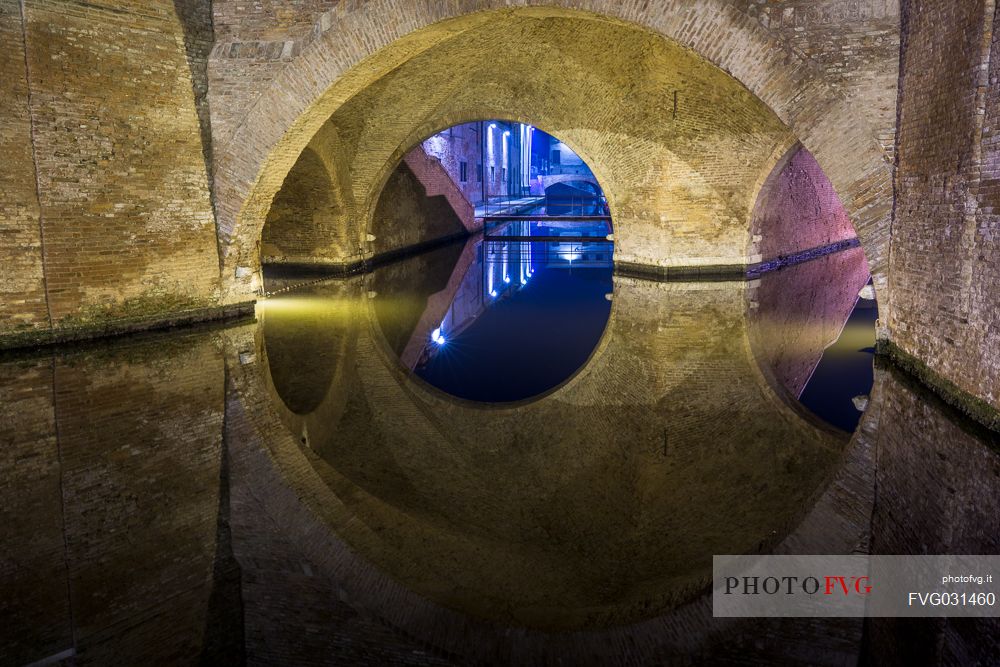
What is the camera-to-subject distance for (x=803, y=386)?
5.34m

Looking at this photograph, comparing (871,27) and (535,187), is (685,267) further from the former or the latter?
(535,187)

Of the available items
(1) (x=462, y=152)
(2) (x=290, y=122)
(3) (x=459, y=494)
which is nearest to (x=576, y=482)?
(3) (x=459, y=494)

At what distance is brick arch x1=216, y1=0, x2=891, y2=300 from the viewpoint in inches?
217

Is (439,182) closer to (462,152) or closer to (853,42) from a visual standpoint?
(462,152)

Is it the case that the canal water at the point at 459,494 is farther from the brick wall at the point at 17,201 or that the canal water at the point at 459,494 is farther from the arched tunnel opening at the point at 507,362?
the brick wall at the point at 17,201

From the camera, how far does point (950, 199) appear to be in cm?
451

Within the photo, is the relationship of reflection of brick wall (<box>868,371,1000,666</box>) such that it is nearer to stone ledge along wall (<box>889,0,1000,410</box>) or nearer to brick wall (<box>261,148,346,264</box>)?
stone ledge along wall (<box>889,0,1000,410</box>)

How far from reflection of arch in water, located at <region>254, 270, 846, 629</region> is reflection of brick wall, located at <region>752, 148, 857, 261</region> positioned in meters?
5.35

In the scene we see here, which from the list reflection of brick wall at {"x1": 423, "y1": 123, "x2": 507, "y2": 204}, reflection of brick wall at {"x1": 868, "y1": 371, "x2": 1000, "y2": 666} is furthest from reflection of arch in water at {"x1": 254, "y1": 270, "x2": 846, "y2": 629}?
reflection of brick wall at {"x1": 423, "y1": 123, "x2": 507, "y2": 204}

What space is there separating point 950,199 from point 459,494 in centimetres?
343

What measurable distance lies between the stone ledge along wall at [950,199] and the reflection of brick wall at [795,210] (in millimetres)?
4815

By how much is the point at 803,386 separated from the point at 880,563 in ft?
9.11

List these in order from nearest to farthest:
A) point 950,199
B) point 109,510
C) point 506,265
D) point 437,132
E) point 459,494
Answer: point 109,510
point 459,494
point 950,199
point 437,132
point 506,265

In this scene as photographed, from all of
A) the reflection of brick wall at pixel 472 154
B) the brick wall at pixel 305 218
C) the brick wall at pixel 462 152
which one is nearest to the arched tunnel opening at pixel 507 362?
the brick wall at pixel 305 218
